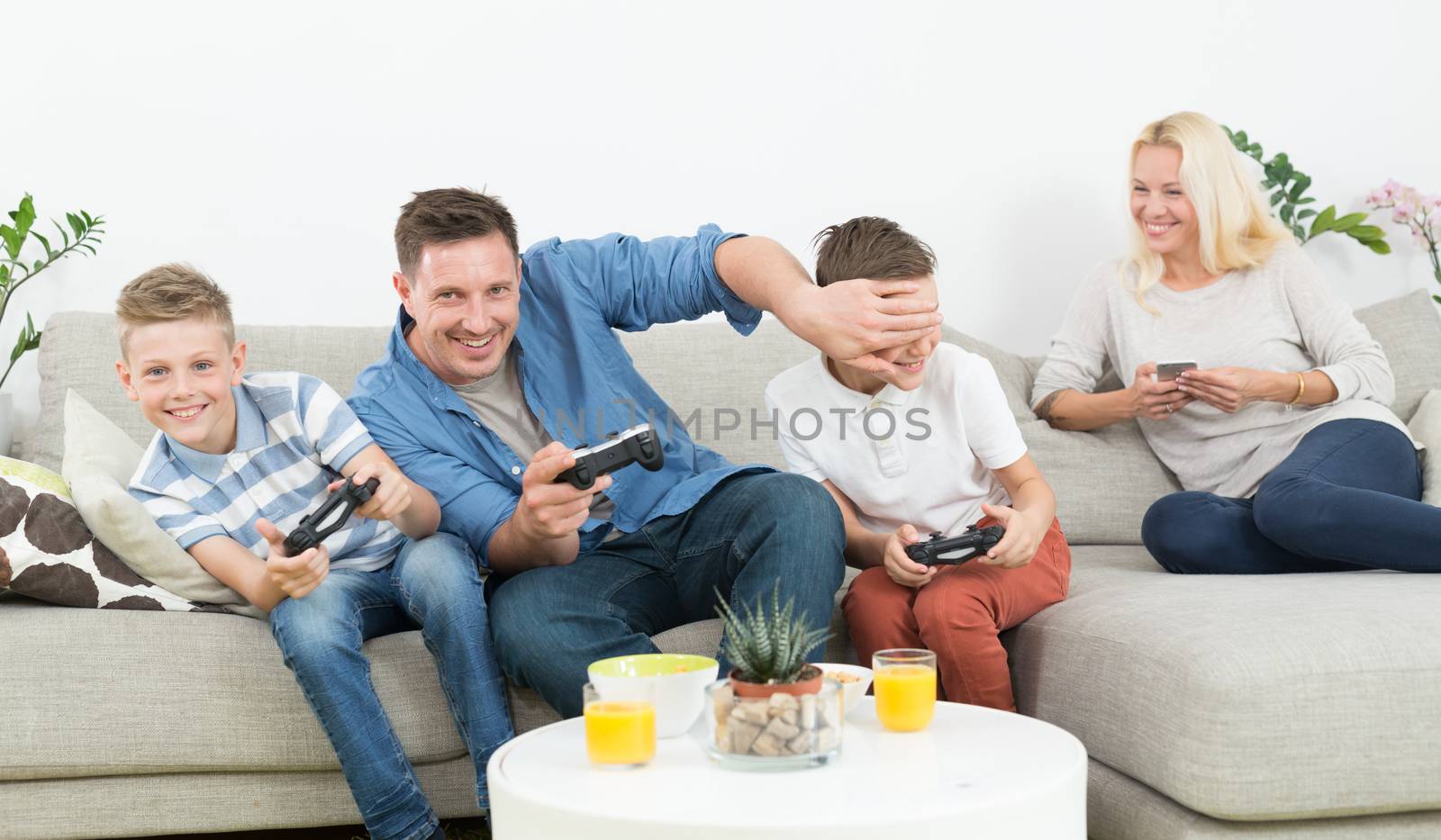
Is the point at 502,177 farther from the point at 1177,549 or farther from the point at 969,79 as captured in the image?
the point at 1177,549

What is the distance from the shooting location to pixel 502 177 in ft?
8.82

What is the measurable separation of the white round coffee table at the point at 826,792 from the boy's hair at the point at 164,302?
90cm

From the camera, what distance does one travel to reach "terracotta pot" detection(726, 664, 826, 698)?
113 cm

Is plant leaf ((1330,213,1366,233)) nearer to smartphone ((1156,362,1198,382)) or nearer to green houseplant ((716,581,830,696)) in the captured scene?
smartphone ((1156,362,1198,382))

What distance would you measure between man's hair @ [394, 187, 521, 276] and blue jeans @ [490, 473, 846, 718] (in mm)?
490

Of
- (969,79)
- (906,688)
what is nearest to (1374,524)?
(906,688)

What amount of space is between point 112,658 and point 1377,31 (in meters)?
3.13

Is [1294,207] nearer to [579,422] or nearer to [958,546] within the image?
[958,546]

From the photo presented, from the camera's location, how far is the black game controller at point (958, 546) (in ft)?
5.52

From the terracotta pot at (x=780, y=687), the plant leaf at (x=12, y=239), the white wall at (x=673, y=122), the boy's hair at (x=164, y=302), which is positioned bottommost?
the terracotta pot at (x=780, y=687)

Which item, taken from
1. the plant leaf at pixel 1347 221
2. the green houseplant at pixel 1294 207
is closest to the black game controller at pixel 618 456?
the green houseplant at pixel 1294 207

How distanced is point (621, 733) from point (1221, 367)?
1605 millimetres

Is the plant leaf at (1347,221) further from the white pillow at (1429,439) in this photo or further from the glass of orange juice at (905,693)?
the glass of orange juice at (905,693)

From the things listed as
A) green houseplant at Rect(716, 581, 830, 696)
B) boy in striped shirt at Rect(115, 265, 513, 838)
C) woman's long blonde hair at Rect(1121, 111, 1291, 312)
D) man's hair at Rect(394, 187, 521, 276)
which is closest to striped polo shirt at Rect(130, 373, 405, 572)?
boy in striped shirt at Rect(115, 265, 513, 838)
